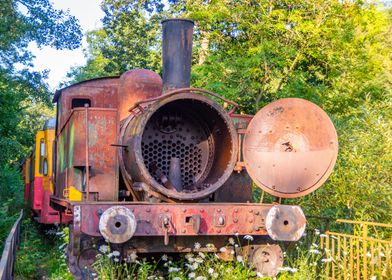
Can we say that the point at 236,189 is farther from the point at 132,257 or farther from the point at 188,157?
the point at 132,257

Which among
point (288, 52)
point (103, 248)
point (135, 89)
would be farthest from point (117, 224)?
point (288, 52)

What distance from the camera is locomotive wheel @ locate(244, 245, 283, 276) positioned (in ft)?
A: 21.2

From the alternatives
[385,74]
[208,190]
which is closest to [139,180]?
[208,190]

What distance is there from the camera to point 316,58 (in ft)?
42.9

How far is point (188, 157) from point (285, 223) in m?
1.44

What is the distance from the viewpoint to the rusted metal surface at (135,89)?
7.00 metres

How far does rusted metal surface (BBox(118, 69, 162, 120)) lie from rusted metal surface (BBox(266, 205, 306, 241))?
2.22 m

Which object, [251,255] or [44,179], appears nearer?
[251,255]

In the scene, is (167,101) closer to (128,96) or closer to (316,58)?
(128,96)

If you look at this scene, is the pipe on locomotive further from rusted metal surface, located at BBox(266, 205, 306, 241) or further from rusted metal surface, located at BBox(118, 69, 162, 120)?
rusted metal surface, located at BBox(266, 205, 306, 241)

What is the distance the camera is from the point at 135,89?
7.04 meters

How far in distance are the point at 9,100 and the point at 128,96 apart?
700cm

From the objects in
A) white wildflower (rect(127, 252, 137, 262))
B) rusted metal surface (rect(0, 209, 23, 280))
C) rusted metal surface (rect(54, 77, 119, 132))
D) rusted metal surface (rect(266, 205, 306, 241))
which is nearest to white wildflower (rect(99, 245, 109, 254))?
white wildflower (rect(127, 252, 137, 262))

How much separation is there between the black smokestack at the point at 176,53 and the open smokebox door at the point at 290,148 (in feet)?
3.38
